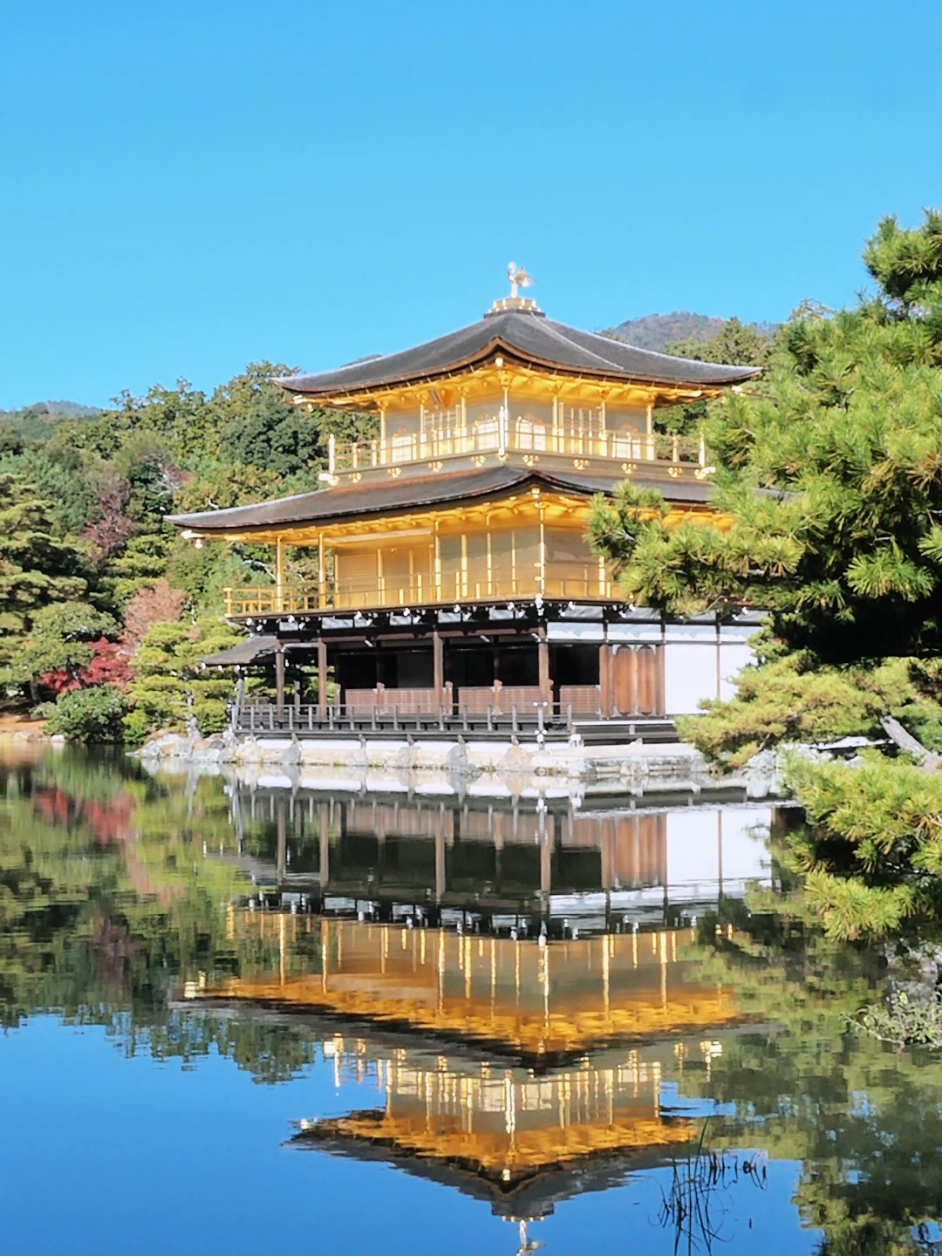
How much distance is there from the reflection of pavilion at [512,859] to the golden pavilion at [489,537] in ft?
23.3

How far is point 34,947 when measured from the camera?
14641mm

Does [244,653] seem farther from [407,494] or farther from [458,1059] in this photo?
[458,1059]

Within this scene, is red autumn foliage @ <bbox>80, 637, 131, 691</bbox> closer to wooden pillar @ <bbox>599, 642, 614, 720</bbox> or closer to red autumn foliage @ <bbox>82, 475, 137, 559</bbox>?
red autumn foliage @ <bbox>82, 475, 137, 559</bbox>

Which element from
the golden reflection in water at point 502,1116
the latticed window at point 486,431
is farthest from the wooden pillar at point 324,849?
the latticed window at point 486,431

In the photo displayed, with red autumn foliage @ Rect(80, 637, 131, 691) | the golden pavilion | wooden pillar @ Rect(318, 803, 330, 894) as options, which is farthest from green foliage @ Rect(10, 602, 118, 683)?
wooden pillar @ Rect(318, 803, 330, 894)

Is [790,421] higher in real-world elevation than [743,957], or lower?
higher

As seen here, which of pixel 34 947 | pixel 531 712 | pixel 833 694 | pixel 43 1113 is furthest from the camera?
pixel 531 712

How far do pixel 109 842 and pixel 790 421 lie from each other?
16.5 meters

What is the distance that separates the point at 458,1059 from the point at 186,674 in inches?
1448

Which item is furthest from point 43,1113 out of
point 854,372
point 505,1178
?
point 854,372

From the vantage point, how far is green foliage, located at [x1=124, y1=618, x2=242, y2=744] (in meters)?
45.8

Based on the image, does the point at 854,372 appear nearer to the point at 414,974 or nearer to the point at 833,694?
the point at 414,974

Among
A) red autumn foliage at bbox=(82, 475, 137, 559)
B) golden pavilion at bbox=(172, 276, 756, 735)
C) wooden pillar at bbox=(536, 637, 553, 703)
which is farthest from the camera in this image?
red autumn foliage at bbox=(82, 475, 137, 559)

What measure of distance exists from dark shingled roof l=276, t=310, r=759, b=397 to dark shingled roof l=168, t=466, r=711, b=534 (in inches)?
92.0
